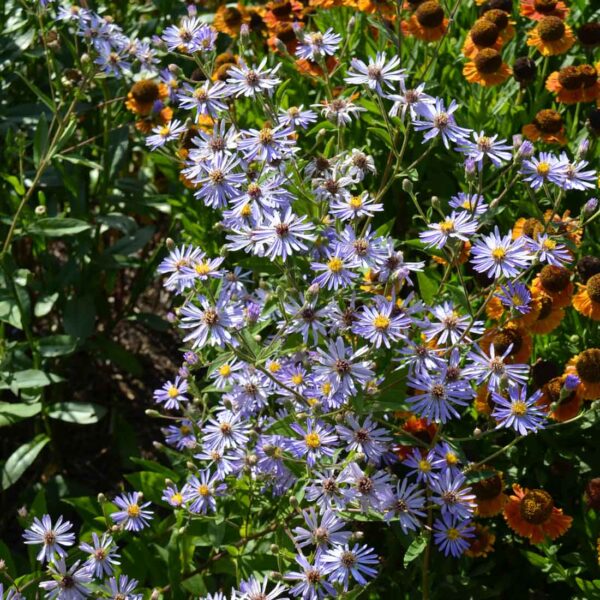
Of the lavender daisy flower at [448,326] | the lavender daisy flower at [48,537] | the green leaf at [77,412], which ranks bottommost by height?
the green leaf at [77,412]

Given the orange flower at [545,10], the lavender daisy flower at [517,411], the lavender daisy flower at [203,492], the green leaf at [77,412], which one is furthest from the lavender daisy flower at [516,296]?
the green leaf at [77,412]

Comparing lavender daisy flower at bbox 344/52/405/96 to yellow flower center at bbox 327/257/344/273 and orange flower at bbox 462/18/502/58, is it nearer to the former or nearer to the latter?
yellow flower center at bbox 327/257/344/273

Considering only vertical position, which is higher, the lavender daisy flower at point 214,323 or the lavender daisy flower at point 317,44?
the lavender daisy flower at point 317,44

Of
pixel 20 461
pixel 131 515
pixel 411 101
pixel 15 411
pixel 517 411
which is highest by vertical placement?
pixel 411 101

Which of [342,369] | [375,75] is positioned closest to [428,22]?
[375,75]

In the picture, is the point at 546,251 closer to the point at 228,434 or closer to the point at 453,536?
the point at 453,536

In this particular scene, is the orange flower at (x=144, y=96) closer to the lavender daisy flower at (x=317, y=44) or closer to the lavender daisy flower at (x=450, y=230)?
the lavender daisy flower at (x=317, y=44)
